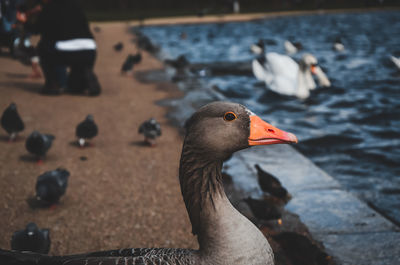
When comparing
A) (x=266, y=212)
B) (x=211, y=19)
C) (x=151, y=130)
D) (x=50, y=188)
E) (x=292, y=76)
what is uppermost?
(x=50, y=188)

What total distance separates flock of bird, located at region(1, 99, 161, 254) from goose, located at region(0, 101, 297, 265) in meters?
1.06

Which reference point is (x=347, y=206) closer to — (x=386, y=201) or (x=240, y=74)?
(x=386, y=201)

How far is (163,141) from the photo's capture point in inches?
254

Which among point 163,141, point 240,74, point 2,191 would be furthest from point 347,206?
point 240,74

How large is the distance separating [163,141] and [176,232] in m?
2.88

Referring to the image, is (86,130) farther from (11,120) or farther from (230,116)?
(230,116)

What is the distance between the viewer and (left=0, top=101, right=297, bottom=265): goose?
2193 millimetres

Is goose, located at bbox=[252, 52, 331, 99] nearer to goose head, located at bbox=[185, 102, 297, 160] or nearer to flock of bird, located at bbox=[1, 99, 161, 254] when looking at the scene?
flock of bird, located at bbox=[1, 99, 161, 254]

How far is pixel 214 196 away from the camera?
2334mm

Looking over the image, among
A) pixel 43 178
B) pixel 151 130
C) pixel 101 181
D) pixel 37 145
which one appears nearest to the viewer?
pixel 43 178

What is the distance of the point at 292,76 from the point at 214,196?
347 inches

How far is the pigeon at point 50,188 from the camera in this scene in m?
4.05

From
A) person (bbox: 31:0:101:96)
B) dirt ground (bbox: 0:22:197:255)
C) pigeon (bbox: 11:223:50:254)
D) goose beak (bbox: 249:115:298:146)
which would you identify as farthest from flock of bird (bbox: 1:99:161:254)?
person (bbox: 31:0:101:96)

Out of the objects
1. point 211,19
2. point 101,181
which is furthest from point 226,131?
point 211,19
